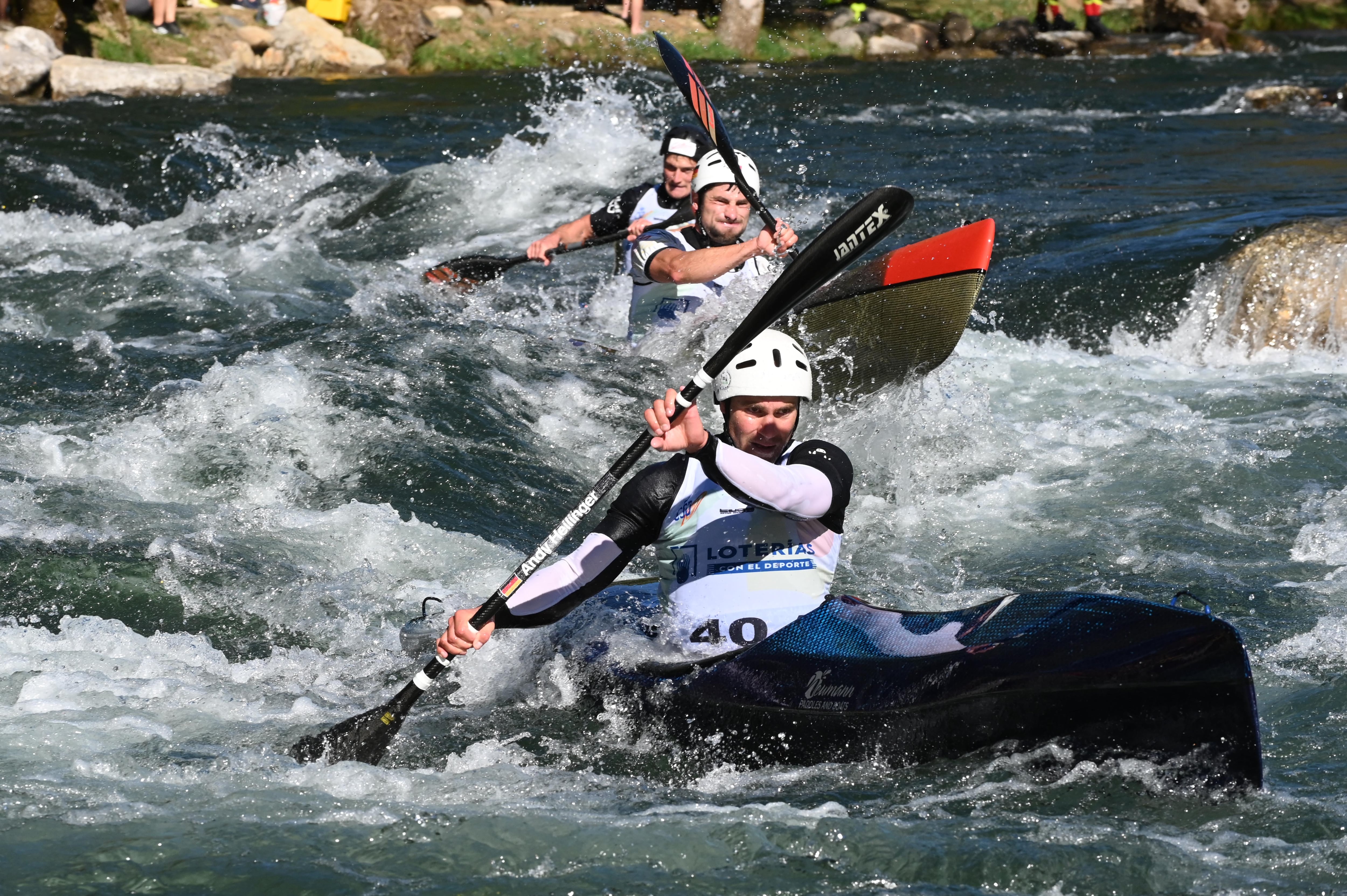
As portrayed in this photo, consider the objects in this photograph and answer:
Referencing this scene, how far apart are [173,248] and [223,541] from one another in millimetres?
6015

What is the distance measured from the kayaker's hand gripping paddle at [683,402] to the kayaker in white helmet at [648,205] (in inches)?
148

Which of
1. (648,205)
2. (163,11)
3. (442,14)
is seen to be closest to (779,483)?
(648,205)

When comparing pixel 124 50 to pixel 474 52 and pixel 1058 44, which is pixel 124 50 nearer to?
pixel 474 52

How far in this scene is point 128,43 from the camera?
61.6 feet

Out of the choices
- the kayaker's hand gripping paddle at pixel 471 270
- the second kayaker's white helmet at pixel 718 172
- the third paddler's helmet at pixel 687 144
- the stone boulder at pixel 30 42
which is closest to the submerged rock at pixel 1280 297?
the third paddler's helmet at pixel 687 144

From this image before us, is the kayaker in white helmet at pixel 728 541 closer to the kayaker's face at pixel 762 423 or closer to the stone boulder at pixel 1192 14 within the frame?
the kayaker's face at pixel 762 423

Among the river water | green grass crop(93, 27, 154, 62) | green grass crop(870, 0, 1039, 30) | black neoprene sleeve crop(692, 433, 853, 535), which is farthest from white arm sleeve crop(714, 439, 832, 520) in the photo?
green grass crop(870, 0, 1039, 30)

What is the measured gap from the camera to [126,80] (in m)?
16.8

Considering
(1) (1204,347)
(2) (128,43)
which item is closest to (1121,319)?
(1) (1204,347)

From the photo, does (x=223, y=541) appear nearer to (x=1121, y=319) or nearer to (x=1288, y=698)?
(x=1288, y=698)

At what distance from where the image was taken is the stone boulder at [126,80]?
54.1 ft

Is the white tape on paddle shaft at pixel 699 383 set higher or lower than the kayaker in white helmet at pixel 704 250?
higher

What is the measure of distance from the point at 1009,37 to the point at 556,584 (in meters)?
22.8

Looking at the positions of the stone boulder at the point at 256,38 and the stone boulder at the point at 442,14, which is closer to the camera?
the stone boulder at the point at 256,38
